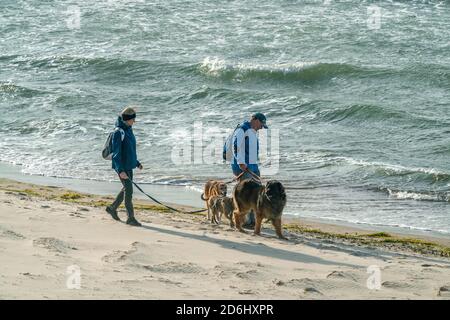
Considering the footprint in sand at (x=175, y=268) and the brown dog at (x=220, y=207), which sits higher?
the brown dog at (x=220, y=207)

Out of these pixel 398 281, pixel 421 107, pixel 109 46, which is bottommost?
pixel 398 281

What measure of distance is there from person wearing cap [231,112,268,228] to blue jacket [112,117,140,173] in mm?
1350

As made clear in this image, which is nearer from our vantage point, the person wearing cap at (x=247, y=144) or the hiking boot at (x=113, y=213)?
the person wearing cap at (x=247, y=144)

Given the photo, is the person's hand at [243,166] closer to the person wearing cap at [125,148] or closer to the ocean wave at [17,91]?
the person wearing cap at [125,148]

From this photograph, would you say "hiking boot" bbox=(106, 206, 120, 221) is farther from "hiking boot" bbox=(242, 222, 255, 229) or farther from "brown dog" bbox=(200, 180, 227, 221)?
"hiking boot" bbox=(242, 222, 255, 229)

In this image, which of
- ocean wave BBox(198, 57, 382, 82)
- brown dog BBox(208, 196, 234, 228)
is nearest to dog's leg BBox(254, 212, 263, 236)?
brown dog BBox(208, 196, 234, 228)

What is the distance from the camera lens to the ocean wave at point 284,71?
25922 mm

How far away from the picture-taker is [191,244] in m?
10.6

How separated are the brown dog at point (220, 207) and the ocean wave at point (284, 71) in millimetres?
13697

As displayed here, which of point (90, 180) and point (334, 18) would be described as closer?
point (90, 180)

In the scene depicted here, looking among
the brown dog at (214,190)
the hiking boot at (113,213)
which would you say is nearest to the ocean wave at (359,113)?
the brown dog at (214,190)

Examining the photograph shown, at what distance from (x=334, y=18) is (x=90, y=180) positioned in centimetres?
1624

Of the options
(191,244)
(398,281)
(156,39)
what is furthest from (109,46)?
(398,281)
